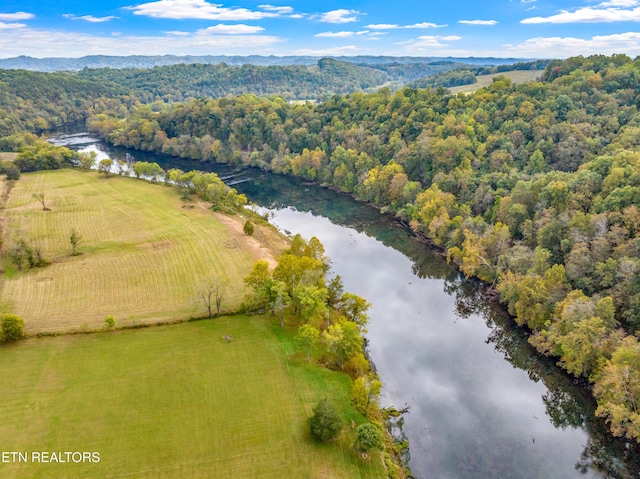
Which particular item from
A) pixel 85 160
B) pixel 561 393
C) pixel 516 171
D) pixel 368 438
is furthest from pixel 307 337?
pixel 85 160

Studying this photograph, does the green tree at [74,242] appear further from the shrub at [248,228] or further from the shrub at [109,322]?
the shrub at [248,228]

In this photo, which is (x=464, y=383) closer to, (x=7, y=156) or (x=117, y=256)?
(x=117, y=256)

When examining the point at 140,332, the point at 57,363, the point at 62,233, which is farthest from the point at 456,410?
the point at 62,233

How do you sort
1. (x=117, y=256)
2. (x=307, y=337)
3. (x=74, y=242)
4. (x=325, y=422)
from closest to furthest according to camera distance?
(x=325, y=422) < (x=307, y=337) < (x=74, y=242) < (x=117, y=256)

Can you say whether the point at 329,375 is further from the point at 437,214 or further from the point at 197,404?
the point at 437,214

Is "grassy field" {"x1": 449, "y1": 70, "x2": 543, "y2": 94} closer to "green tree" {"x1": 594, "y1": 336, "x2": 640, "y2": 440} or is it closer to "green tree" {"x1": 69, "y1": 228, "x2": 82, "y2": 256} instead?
"green tree" {"x1": 594, "y1": 336, "x2": 640, "y2": 440}
